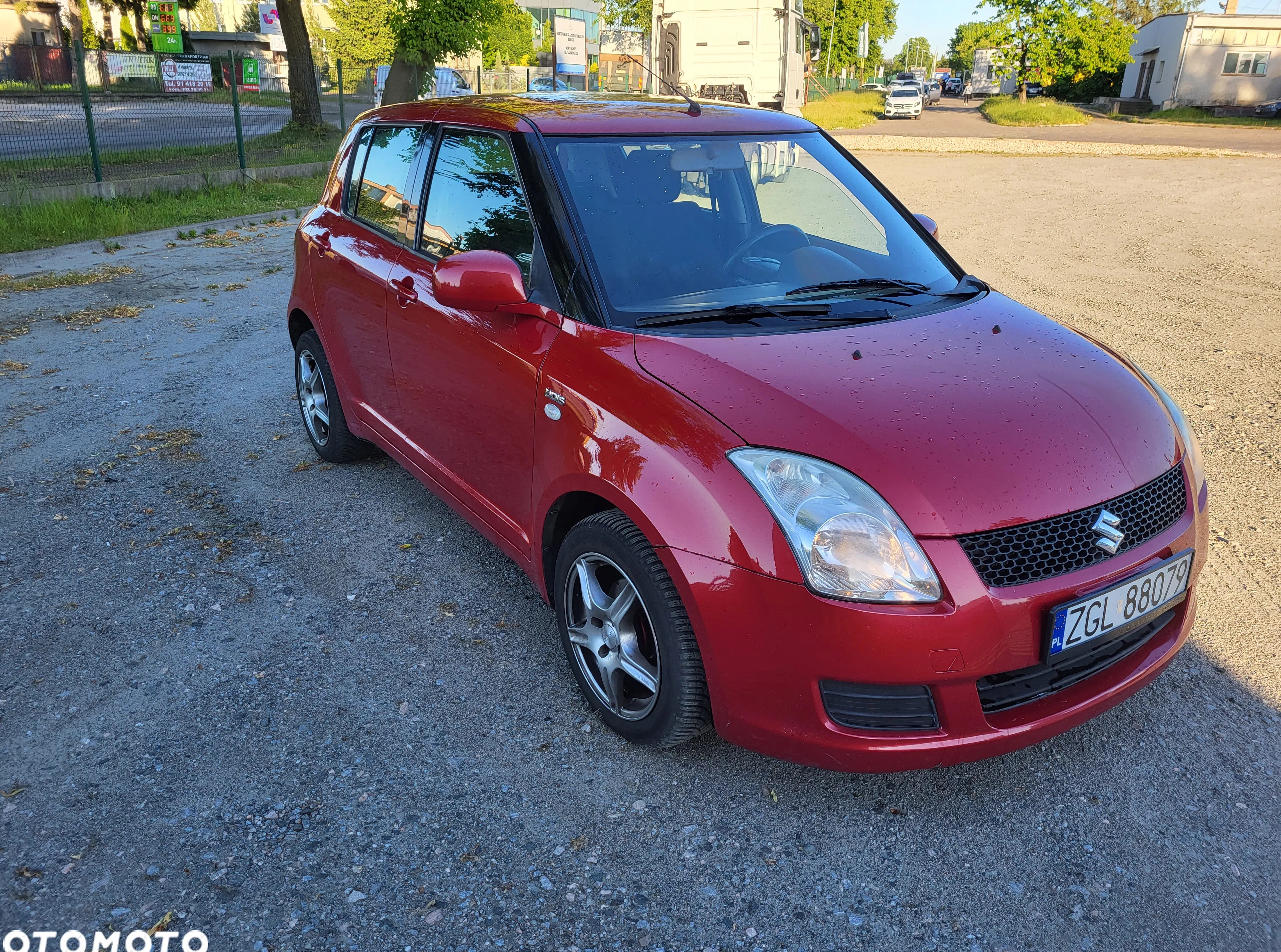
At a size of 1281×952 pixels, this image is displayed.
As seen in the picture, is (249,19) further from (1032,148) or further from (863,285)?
(863,285)

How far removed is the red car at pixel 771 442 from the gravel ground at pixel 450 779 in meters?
0.31

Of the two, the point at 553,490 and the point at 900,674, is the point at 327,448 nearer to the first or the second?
the point at 553,490

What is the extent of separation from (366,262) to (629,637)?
223 centimetres

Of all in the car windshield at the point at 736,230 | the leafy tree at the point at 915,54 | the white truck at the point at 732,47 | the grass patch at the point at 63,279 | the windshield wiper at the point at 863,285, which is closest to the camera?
the car windshield at the point at 736,230

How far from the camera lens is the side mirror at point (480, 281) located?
110 inches

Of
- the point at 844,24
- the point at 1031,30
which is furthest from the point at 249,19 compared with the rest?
the point at 1031,30

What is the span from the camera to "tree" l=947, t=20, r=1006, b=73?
4547cm

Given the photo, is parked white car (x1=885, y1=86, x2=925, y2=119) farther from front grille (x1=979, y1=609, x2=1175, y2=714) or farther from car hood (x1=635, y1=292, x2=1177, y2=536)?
front grille (x1=979, y1=609, x2=1175, y2=714)

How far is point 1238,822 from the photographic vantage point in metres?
2.47

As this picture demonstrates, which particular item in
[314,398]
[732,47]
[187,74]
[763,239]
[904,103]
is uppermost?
[732,47]

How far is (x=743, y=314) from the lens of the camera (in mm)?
2855

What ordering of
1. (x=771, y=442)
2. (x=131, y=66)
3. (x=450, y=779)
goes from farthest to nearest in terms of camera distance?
1. (x=131, y=66)
2. (x=450, y=779)
3. (x=771, y=442)

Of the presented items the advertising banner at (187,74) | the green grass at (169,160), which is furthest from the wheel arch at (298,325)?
the advertising banner at (187,74)

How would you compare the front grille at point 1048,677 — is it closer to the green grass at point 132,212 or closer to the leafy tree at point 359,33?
the green grass at point 132,212
